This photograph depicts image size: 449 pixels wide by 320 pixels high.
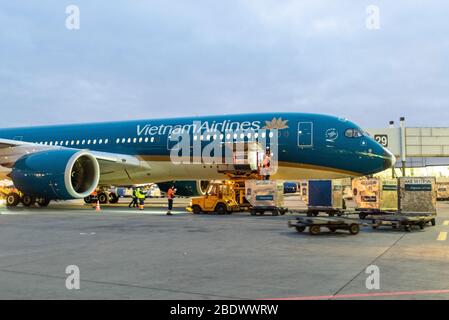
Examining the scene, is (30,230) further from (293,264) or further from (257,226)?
(293,264)

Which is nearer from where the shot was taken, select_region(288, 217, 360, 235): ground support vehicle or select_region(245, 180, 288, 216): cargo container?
select_region(288, 217, 360, 235): ground support vehicle

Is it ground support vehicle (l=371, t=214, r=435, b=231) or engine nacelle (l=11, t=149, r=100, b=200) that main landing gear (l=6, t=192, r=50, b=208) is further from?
ground support vehicle (l=371, t=214, r=435, b=231)

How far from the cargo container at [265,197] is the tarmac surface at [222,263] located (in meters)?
5.08

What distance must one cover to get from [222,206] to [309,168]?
3.48m

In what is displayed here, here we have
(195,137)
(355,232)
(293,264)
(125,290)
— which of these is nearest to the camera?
(125,290)

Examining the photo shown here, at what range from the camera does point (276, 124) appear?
Answer: 1786 centimetres

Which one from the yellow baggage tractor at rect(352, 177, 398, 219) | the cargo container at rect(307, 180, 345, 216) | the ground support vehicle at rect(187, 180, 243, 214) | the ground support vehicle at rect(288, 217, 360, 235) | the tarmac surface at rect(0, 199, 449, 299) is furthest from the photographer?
the ground support vehicle at rect(187, 180, 243, 214)

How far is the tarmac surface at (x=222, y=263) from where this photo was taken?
486 cm

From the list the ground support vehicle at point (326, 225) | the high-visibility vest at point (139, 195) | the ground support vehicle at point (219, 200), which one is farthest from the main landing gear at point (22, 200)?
the ground support vehicle at point (326, 225)

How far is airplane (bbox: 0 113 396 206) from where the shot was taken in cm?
1673

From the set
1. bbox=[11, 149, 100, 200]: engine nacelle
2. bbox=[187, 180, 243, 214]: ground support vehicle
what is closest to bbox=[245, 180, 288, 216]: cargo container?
bbox=[187, 180, 243, 214]: ground support vehicle

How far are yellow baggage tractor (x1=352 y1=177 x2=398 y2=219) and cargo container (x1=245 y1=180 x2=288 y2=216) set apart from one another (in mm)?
2712
